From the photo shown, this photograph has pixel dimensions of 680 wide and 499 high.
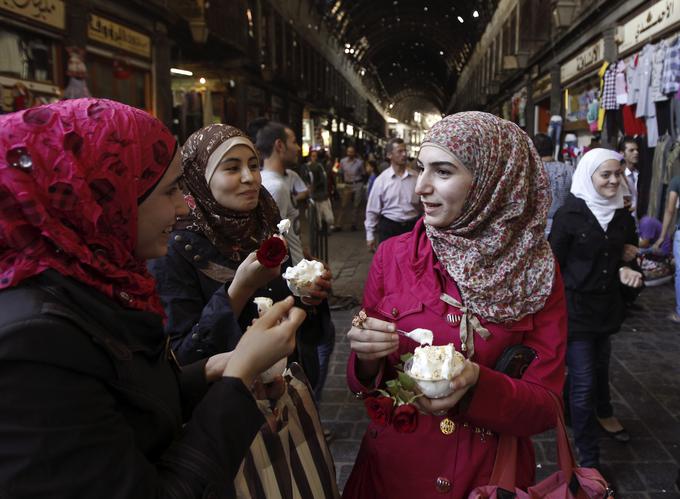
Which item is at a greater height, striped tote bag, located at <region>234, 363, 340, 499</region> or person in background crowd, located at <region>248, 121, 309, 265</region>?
person in background crowd, located at <region>248, 121, 309, 265</region>

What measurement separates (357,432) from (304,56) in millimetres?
23316

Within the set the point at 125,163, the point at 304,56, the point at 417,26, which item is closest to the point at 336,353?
the point at 125,163

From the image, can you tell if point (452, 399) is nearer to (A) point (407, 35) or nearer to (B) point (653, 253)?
(B) point (653, 253)

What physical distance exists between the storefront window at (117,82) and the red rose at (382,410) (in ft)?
29.5

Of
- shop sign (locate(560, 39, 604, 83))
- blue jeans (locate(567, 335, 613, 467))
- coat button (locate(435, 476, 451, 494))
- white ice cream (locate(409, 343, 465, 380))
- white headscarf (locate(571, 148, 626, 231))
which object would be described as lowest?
blue jeans (locate(567, 335, 613, 467))

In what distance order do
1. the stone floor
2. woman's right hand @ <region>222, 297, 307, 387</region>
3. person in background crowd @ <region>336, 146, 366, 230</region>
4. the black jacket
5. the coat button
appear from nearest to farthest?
woman's right hand @ <region>222, 297, 307, 387</region>
the coat button
the black jacket
the stone floor
person in background crowd @ <region>336, 146, 366, 230</region>

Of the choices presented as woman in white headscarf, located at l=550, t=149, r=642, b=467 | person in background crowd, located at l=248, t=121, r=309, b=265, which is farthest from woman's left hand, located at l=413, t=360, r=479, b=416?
person in background crowd, located at l=248, t=121, r=309, b=265

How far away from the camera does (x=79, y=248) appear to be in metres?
1.16

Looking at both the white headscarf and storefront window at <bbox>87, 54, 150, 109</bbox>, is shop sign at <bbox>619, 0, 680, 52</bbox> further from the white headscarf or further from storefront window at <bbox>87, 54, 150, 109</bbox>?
storefront window at <bbox>87, 54, 150, 109</bbox>

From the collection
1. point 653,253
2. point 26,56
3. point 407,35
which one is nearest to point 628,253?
point 653,253

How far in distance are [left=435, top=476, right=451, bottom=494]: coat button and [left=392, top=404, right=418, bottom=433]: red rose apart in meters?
0.44

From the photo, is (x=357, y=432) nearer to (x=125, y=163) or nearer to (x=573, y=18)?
(x=125, y=163)

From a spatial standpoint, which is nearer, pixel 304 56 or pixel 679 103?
pixel 679 103

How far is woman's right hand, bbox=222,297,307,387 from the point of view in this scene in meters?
1.33
